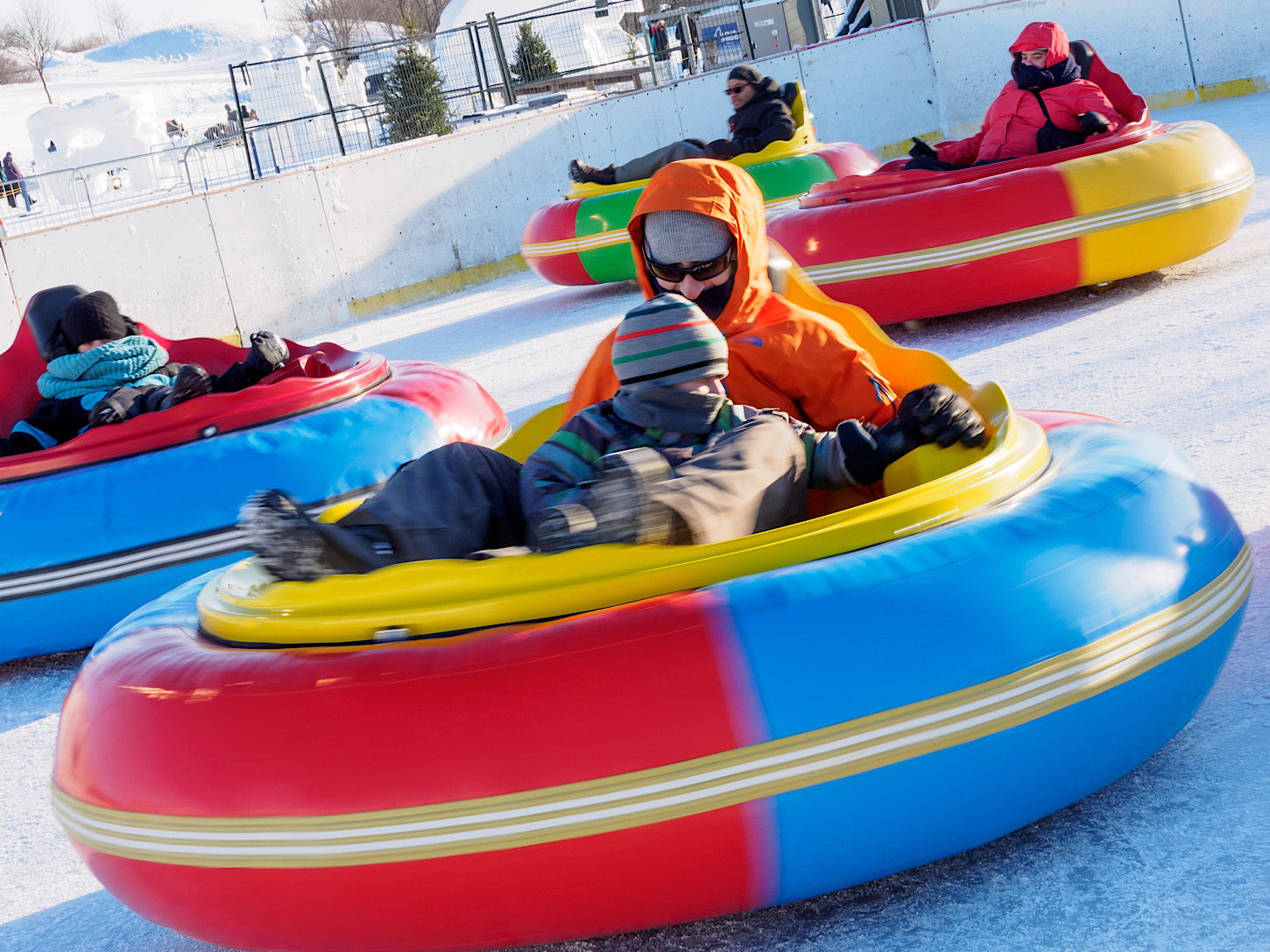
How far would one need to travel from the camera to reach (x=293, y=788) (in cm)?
181

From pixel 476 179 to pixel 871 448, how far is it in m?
9.41

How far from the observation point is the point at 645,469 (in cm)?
204

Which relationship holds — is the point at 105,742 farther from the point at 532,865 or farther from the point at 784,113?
the point at 784,113

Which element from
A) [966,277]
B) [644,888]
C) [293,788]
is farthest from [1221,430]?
[293,788]

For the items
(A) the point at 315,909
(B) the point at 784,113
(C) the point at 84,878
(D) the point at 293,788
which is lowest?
(C) the point at 84,878

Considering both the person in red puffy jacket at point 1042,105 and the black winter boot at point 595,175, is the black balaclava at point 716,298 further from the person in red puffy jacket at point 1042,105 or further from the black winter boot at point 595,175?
the black winter boot at point 595,175

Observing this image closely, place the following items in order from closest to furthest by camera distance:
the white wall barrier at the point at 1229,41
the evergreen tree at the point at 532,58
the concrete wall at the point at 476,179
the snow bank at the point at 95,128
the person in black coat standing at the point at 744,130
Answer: the person in black coat standing at the point at 744,130 → the concrete wall at the point at 476,179 → the white wall barrier at the point at 1229,41 → the evergreen tree at the point at 532,58 → the snow bank at the point at 95,128

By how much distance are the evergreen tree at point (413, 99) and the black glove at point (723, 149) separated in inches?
264

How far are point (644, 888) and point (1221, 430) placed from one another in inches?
103

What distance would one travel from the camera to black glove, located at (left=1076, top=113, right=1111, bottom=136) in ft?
19.1

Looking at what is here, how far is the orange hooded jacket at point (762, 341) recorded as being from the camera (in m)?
2.82

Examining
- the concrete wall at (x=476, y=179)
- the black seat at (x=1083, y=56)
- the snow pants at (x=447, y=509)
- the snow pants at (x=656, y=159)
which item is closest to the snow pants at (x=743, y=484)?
the snow pants at (x=447, y=509)

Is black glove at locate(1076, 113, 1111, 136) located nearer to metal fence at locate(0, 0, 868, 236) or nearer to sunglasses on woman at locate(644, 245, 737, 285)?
sunglasses on woman at locate(644, 245, 737, 285)

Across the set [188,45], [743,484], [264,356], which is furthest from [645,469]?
[188,45]
